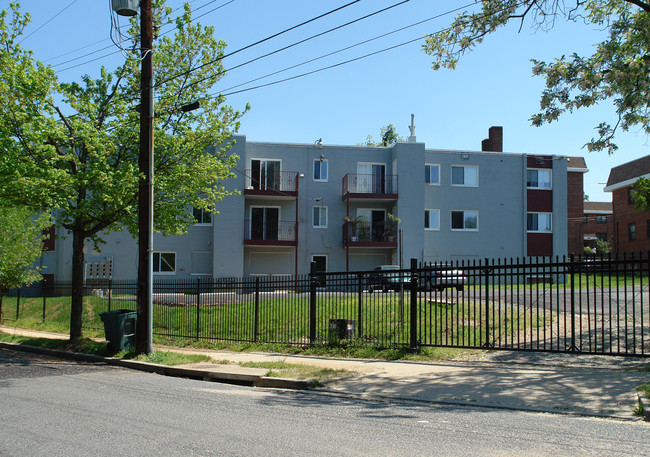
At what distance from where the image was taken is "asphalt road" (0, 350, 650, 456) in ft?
18.2

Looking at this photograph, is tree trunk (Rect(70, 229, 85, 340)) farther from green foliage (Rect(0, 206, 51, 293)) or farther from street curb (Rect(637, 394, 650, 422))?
street curb (Rect(637, 394, 650, 422))

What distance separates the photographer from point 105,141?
14.3 m

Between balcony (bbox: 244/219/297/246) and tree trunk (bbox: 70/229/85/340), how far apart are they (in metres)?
17.2

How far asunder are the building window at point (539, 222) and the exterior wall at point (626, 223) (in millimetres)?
12871

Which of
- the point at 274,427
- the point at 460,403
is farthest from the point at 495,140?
the point at 274,427

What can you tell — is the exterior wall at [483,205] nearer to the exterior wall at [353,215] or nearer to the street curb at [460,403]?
the exterior wall at [353,215]

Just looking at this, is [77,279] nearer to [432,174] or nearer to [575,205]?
[432,174]

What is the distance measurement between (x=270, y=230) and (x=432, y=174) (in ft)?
35.7

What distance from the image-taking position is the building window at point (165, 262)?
108 ft

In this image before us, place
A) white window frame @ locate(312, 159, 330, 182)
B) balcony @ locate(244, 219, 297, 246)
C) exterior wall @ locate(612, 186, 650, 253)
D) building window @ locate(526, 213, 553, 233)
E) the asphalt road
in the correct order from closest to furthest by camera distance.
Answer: the asphalt road → balcony @ locate(244, 219, 297, 246) → white window frame @ locate(312, 159, 330, 182) → building window @ locate(526, 213, 553, 233) → exterior wall @ locate(612, 186, 650, 253)

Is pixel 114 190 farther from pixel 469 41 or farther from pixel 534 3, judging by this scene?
pixel 534 3

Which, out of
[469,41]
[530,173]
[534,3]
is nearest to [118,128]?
[469,41]

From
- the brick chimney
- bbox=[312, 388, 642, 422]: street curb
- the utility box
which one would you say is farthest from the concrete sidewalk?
the brick chimney

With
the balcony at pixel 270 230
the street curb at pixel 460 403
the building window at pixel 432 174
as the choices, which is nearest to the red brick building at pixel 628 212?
the building window at pixel 432 174
